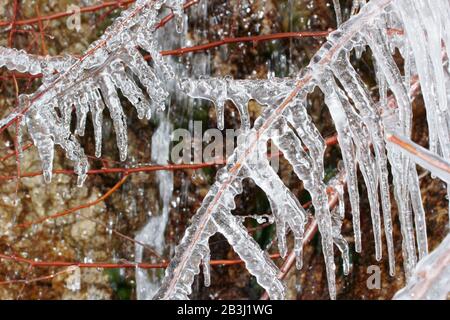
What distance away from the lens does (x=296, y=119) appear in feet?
2.97

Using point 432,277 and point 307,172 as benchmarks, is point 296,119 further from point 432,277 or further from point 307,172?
point 432,277

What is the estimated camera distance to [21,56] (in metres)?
1.14

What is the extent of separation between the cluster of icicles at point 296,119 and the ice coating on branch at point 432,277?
0.31 m

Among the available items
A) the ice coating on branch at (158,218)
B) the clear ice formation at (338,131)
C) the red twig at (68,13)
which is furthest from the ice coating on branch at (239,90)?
the ice coating on branch at (158,218)

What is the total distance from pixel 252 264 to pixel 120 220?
6.58ft

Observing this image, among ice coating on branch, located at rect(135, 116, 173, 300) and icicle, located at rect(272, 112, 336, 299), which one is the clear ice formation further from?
ice coating on branch, located at rect(135, 116, 173, 300)

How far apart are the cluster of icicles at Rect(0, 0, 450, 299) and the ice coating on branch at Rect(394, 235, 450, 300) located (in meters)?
0.31

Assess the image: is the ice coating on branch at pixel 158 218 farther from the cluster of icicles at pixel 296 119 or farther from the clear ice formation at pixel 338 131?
the clear ice formation at pixel 338 131

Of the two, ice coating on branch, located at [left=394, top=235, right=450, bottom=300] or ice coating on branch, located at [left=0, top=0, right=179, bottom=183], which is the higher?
ice coating on branch, located at [left=0, top=0, right=179, bottom=183]

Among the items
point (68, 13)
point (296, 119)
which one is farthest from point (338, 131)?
point (68, 13)

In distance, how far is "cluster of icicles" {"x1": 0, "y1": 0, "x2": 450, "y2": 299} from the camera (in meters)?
0.87

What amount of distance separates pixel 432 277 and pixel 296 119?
385 millimetres

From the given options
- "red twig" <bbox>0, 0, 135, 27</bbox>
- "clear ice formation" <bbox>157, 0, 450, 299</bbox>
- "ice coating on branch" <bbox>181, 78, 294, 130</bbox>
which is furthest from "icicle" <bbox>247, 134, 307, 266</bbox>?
"red twig" <bbox>0, 0, 135, 27</bbox>
